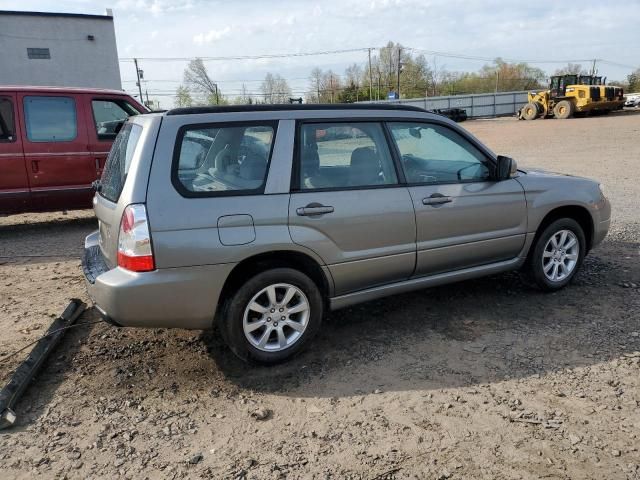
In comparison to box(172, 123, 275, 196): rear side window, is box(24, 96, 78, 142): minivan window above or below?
above

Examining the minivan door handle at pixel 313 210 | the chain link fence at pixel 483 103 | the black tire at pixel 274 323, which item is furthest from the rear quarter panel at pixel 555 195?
the chain link fence at pixel 483 103

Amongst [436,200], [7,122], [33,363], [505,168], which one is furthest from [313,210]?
[7,122]

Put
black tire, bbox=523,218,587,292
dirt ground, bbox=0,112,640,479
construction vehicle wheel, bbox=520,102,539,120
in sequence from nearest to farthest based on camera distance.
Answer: dirt ground, bbox=0,112,640,479, black tire, bbox=523,218,587,292, construction vehicle wheel, bbox=520,102,539,120

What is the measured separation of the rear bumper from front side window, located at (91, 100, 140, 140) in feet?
15.3

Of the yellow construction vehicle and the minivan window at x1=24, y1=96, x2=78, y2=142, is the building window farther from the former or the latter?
the yellow construction vehicle

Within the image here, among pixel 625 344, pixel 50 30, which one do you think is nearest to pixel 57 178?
pixel 625 344

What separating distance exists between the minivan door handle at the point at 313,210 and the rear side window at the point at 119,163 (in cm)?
115

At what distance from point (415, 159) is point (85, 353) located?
292 cm

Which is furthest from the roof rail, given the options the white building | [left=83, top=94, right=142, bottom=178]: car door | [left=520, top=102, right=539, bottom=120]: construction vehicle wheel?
[left=520, top=102, right=539, bottom=120]: construction vehicle wheel

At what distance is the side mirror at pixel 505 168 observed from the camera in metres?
4.31

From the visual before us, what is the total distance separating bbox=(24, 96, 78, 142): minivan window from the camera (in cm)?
699

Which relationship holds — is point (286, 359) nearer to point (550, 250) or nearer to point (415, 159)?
point (415, 159)

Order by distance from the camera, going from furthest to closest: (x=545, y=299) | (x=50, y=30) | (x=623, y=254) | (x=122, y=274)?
(x=50, y=30), (x=623, y=254), (x=545, y=299), (x=122, y=274)

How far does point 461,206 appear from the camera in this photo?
4156mm
